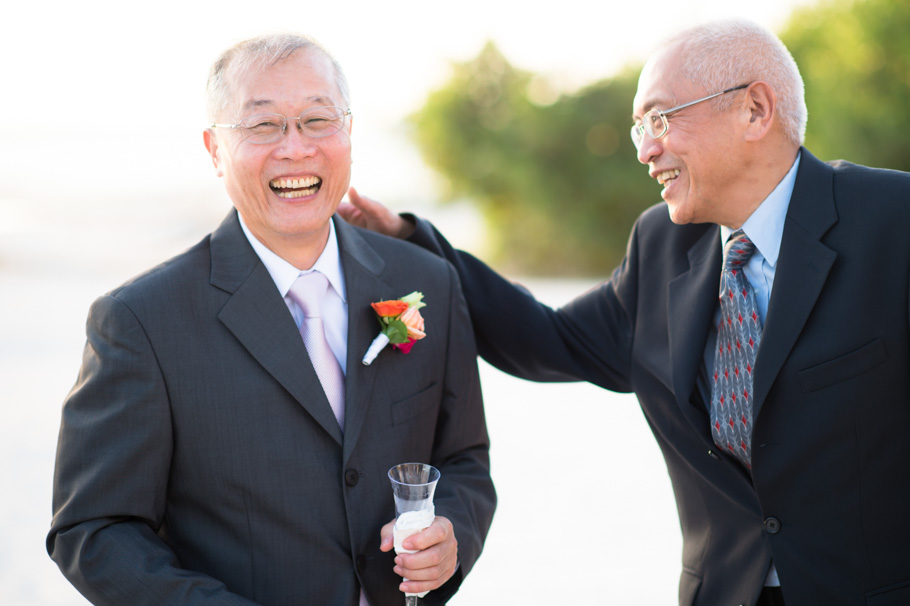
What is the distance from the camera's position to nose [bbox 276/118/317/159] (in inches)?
87.9

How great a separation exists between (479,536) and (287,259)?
1007 millimetres

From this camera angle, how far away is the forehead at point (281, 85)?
221 centimetres

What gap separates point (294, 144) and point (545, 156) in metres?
18.6

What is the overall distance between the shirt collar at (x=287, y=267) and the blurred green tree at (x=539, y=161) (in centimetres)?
1819

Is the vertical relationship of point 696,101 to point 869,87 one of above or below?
below

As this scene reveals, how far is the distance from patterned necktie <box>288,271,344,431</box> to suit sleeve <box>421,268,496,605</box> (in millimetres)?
385

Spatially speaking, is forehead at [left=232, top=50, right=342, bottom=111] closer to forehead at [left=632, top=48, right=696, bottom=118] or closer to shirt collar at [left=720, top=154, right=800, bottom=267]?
forehead at [left=632, top=48, right=696, bottom=118]

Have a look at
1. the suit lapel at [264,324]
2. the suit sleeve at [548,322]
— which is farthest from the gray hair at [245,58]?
the suit sleeve at [548,322]

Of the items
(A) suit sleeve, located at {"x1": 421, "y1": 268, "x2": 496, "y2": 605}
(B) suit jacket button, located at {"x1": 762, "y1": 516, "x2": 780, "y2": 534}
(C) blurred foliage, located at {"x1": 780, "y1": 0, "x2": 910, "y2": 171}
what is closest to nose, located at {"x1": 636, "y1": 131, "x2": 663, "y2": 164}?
(A) suit sleeve, located at {"x1": 421, "y1": 268, "x2": 496, "y2": 605}

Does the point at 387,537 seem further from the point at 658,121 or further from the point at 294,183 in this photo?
the point at 658,121

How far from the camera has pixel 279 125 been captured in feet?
7.38

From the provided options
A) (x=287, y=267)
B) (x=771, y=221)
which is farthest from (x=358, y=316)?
(x=771, y=221)

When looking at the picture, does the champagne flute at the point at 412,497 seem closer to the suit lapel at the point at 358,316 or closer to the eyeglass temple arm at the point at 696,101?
the suit lapel at the point at 358,316

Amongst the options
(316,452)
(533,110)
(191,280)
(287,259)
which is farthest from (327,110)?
(533,110)
